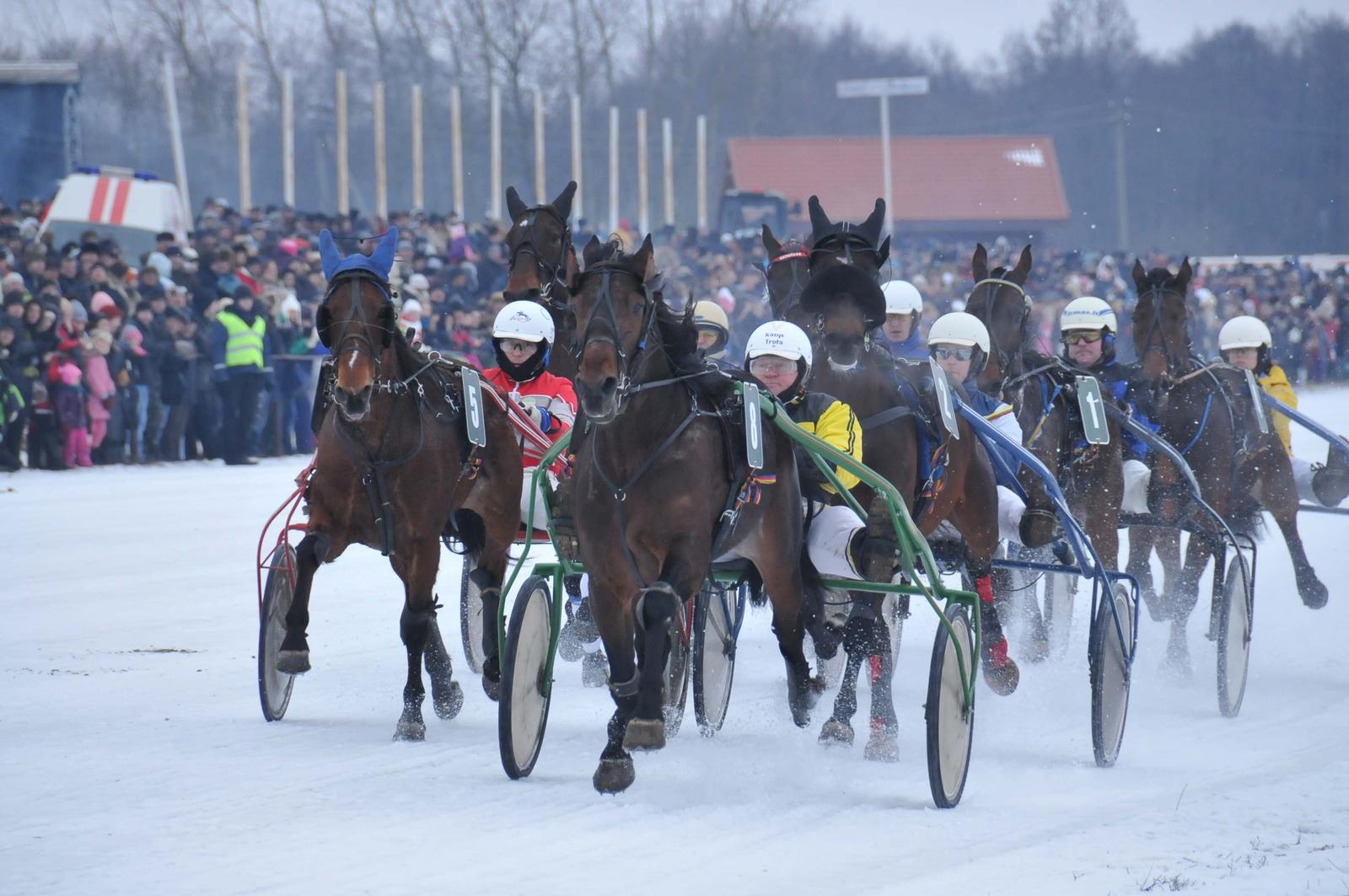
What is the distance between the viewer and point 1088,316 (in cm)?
871

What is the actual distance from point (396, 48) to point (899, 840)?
1877 inches

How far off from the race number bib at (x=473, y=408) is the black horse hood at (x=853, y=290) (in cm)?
148

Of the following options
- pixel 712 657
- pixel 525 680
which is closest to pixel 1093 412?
pixel 712 657

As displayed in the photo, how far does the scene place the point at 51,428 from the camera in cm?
1452

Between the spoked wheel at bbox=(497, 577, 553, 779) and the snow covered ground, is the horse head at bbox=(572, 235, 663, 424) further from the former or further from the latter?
the snow covered ground

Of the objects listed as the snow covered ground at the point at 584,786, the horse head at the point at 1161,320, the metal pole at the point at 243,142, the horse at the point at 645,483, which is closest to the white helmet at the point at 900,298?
→ the horse head at the point at 1161,320

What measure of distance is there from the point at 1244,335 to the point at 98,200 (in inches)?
548

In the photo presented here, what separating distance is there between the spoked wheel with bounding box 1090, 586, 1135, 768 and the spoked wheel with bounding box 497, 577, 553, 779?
209 centimetres

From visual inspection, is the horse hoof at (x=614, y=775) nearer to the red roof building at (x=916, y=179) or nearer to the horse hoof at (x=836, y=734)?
the horse hoof at (x=836, y=734)

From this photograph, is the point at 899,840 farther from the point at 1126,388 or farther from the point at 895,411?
the point at 1126,388

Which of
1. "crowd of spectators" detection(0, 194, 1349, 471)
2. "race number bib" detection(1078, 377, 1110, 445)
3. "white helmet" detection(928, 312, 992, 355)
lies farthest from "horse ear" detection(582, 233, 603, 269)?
"crowd of spectators" detection(0, 194, 1349, 471)

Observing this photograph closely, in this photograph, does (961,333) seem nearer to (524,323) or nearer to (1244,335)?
(524,323)

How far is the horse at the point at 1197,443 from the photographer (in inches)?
338

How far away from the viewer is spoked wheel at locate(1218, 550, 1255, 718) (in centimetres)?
748
